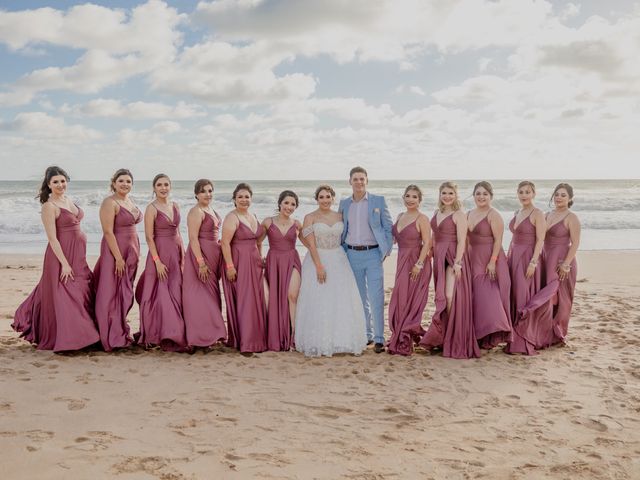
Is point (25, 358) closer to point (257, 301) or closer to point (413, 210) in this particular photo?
point (257, 301)

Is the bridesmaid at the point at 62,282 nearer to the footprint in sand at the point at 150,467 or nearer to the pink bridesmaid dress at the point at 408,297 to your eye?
the footprint in sand at the point at 150,467

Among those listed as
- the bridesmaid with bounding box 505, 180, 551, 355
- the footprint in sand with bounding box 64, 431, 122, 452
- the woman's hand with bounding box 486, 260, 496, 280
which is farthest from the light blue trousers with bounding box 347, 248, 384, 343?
the footprint in sand with bounding box 64, 431, 122, 452

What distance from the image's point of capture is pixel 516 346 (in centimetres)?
594

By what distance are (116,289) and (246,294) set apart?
4.43ft

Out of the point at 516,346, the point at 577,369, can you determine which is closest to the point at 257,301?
the point at 516,346

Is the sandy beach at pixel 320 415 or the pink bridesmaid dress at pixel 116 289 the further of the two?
the pink bridesmaid dress at pixel 116 289

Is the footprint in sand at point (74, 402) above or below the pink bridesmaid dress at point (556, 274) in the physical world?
below

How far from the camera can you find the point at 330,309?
5926 mm

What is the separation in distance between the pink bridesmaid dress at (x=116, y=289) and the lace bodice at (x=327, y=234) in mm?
1865

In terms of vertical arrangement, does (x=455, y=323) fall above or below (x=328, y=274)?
below

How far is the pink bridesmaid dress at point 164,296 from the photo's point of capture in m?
5.82

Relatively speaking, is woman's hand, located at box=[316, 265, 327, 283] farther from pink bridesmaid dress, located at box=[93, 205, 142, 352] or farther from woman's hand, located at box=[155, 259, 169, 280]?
pink bridesmaid dress, located at box=[93, 205, 142, 352]

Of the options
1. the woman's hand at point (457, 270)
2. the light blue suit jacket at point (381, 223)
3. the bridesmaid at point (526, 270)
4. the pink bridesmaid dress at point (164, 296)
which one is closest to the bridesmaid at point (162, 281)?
the pink bridesmaid dress at point (164, 296)

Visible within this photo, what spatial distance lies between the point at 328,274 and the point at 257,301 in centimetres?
80
